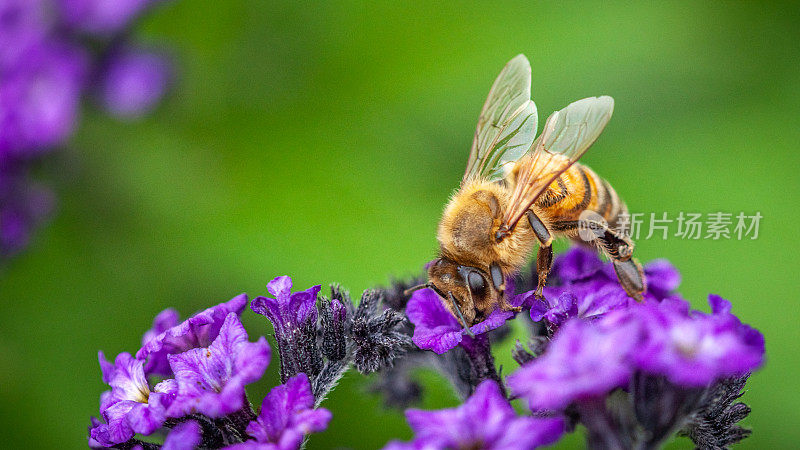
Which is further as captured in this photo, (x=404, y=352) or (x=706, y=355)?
(x=404, y=352)

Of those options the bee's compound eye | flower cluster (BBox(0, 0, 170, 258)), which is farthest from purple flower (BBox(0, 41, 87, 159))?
the bee's compound eye

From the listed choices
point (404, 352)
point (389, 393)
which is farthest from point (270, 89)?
point (404, 352)

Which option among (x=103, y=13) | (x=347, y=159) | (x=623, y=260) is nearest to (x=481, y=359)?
(x=623, y=260)

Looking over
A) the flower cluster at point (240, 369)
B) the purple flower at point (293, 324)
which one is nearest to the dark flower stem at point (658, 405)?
the flower cluster at point (240, 369)

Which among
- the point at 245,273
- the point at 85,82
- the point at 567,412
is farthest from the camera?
the point at 85,82

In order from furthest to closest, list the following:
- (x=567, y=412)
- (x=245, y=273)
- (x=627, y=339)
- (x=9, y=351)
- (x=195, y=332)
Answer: (x=9, y=351) → (x=245, y=273) → (x=195, y=332) → (x=567, y=412) → (x=627, y=339)

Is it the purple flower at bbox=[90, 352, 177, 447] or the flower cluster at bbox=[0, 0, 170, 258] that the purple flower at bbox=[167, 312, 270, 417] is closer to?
the purple flower at bbox=[90, 352, 177, 447]

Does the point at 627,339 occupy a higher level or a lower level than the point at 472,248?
lower

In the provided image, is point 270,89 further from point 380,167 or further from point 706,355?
point 706,355
